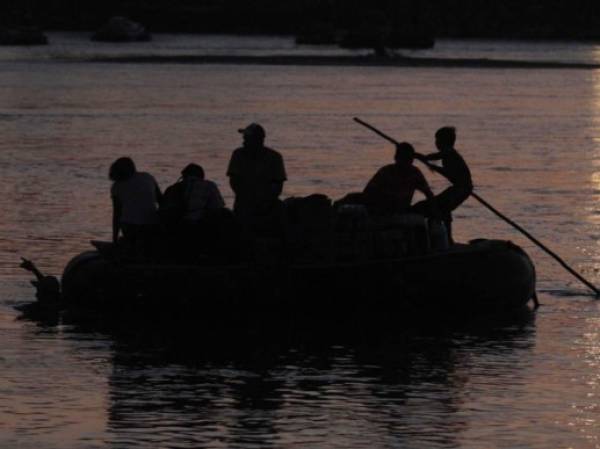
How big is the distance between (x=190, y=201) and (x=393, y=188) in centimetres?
203

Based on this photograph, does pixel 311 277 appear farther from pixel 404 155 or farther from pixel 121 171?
pixel 121 171

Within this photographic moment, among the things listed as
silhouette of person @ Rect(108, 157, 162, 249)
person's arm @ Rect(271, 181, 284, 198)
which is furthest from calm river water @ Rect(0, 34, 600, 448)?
person's arm @ Rect(271, 181, 284, 198)

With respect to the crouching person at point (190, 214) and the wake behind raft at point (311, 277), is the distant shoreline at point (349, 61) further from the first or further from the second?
the crouching person at point (190, 214)

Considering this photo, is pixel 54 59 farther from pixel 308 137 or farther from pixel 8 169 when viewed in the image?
pixel 8 169

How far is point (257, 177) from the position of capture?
21016 mm

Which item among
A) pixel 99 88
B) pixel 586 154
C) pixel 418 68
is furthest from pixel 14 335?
pixel 418 68

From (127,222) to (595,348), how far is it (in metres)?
4.59

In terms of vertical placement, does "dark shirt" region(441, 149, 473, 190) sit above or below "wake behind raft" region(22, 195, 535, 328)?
above

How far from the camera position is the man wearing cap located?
2098cm

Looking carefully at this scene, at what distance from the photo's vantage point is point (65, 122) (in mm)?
61906

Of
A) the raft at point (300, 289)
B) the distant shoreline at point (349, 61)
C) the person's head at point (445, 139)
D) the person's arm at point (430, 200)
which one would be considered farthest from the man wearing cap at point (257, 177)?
the distant shoreline at point (349, 61)

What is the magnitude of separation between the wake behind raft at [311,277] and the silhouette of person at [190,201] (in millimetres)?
407

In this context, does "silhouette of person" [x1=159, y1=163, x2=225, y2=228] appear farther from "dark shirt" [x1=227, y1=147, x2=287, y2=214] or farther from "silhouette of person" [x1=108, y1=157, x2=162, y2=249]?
"dark shirt" [x1=227, y1=147, x2=287, y2=214]

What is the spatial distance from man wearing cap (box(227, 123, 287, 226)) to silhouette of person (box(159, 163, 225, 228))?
383 millimetres
